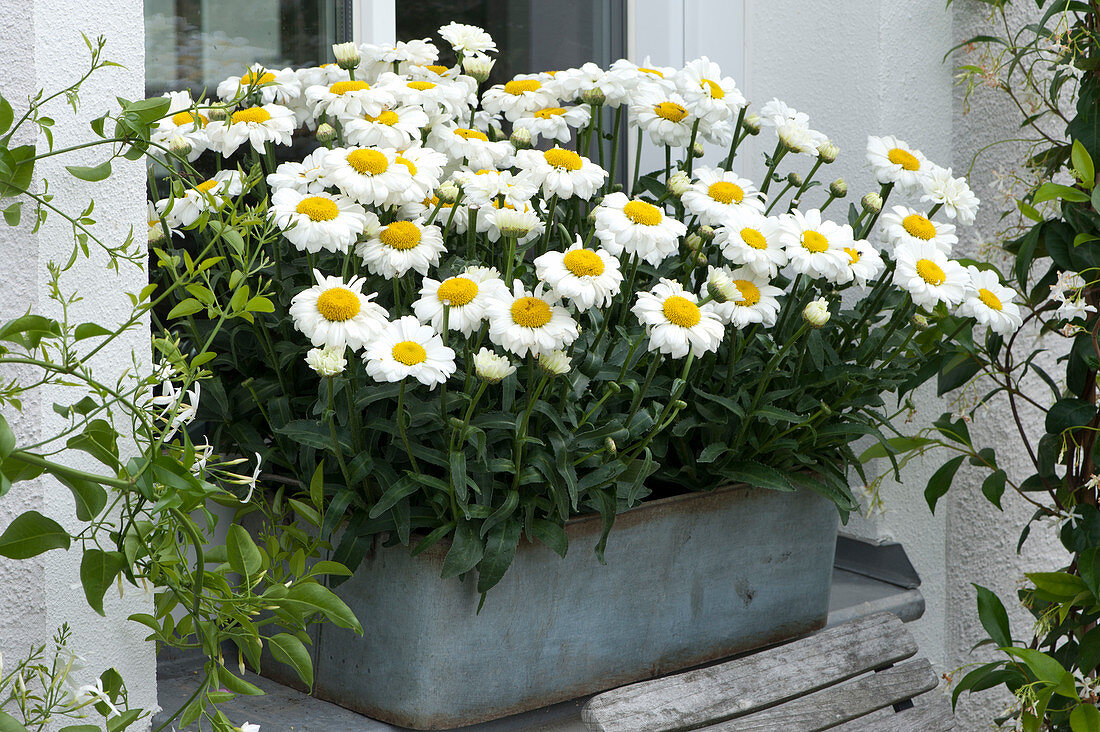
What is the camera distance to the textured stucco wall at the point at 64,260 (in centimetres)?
85

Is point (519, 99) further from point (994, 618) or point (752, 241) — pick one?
point (994, 618)

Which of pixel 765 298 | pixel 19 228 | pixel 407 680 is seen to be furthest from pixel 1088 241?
pixel 19 228

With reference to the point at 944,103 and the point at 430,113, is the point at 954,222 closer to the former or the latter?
the point at 944,103

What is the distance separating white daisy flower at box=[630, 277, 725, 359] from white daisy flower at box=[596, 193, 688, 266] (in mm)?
45

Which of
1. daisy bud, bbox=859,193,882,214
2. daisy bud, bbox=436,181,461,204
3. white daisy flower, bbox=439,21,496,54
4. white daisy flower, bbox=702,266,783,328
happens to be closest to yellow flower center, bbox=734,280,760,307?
white daisy flower, bbox=702,266,783,328

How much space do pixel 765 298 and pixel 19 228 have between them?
723 millimetres

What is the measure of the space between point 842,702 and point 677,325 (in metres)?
0.59

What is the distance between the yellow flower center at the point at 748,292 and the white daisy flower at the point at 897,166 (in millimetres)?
285

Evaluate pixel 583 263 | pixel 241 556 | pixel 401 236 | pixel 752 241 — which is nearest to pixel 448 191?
pixel 401 236

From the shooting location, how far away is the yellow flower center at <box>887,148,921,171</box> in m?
1.29

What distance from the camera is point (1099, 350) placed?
4.15 feet

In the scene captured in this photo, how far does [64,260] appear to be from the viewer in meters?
0.88

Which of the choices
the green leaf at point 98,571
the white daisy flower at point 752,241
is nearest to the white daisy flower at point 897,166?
the white daisy flower at point 752,241

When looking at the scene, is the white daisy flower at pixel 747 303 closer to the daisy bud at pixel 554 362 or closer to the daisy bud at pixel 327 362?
the daisy bud at pixel 554 362
